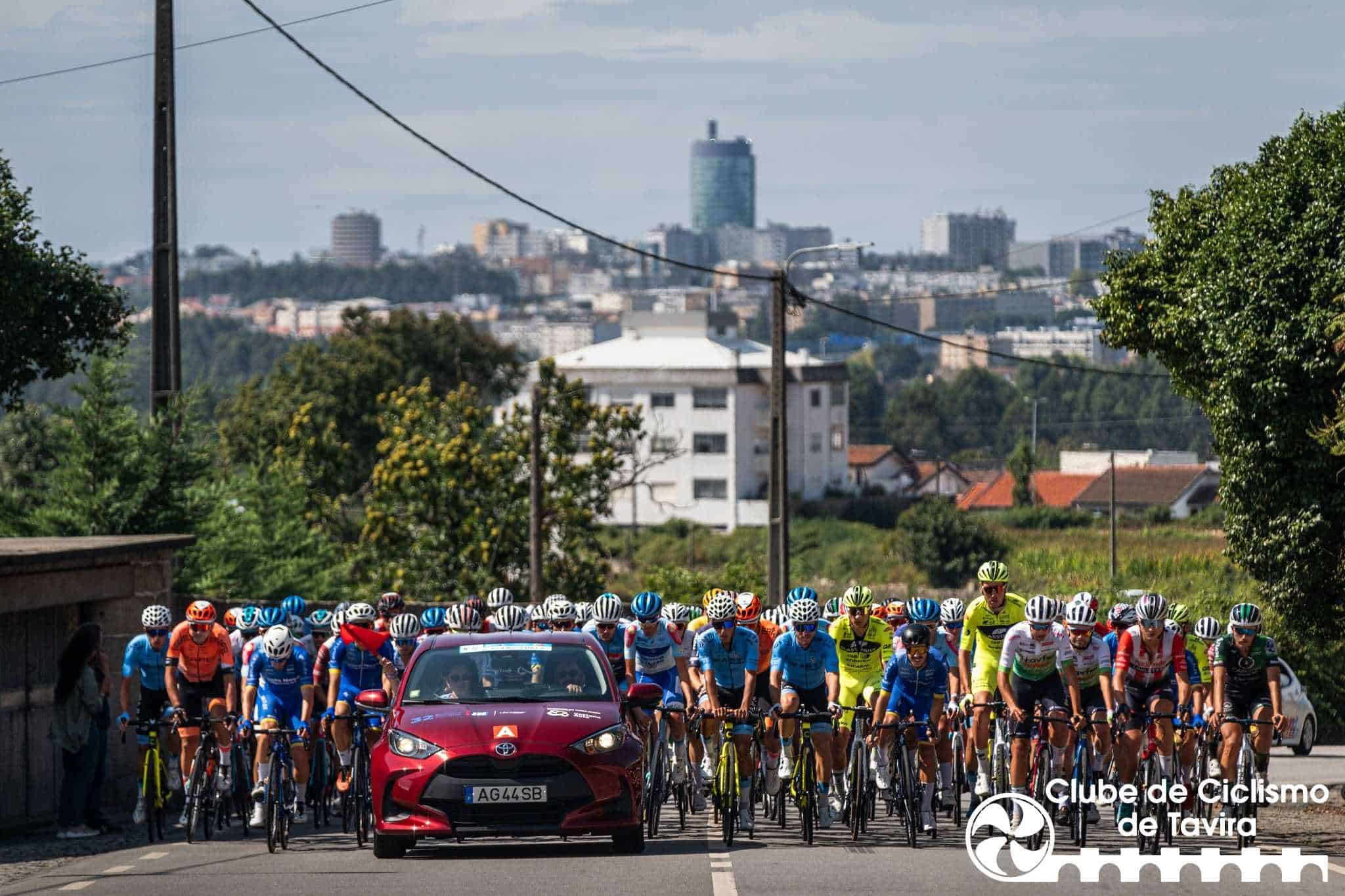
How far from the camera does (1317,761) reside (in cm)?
2839

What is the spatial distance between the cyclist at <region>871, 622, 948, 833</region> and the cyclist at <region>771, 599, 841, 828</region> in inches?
15.4

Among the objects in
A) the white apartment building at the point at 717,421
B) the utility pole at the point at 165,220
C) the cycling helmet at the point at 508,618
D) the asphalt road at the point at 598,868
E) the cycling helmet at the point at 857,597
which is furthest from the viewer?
the white apartment building at the point at 717,421

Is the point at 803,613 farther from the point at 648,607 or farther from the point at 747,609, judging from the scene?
the point at 648,607

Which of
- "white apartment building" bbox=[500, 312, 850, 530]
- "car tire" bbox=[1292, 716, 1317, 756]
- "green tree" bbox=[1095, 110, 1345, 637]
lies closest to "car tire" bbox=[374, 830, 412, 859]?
"green tree" bbox=[1095, 110, 1345, 637]

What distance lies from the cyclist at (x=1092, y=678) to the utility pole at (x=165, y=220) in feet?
40.5

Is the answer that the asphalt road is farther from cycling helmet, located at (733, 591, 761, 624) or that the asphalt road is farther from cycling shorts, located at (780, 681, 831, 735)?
cycling helmet, located at (733, 591, 761, 624)

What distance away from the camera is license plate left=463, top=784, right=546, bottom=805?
45.1 feet

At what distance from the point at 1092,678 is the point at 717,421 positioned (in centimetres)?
9643

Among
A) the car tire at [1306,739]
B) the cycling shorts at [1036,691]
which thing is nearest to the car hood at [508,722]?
the cycling shorts at [1036,691]

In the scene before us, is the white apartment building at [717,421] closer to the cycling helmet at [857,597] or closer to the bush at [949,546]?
the bush at [949,546]

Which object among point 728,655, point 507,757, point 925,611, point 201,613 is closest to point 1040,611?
point 925,611

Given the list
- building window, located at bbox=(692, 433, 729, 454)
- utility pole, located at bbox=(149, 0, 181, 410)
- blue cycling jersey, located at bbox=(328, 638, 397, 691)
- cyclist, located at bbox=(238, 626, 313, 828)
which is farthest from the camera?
building window, located at bbox=(692, 433, 729, 454)

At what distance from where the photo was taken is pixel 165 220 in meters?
24.9

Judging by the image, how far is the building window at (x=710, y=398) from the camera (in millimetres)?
112438
